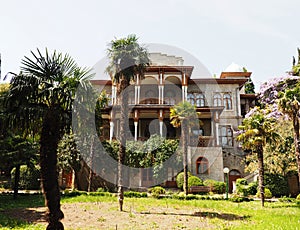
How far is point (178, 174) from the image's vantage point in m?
27.0

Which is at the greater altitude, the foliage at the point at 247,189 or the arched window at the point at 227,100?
the arched window at the point at 227,100

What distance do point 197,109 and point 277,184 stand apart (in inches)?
432

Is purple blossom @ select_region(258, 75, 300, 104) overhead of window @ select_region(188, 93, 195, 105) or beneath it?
beneath

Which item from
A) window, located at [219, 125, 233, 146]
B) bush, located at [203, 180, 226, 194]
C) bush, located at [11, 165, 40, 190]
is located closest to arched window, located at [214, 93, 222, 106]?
window, located at [219, 125, 233, 146]

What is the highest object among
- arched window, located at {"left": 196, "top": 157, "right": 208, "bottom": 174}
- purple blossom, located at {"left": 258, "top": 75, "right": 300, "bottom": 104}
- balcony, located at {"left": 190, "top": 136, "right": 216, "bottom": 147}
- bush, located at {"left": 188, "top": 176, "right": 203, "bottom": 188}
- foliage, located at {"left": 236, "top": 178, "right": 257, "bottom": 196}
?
purple blossom, located at {"left": 258, "top": 75, "right": 300, "bottom": 104}

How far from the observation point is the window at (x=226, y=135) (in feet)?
114

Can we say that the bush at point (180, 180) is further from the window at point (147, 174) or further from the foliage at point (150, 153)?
the window at point (147, 174)

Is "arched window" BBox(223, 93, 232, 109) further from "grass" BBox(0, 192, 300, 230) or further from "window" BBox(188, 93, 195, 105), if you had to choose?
"grass" BBox(0, 192, 300, 230)

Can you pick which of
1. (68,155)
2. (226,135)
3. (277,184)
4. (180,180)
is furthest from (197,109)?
(68,155)

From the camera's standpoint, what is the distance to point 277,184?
25.3 metres

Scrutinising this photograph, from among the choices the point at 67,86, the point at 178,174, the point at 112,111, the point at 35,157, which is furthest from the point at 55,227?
the point at 112,111

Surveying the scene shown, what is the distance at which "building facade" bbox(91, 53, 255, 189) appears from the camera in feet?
A: 93.6

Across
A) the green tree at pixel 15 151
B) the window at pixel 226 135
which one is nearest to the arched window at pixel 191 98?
the window at pixel 226 135

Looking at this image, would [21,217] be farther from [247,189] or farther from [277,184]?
[277,184]
